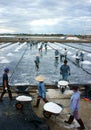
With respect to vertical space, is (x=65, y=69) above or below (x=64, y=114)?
above

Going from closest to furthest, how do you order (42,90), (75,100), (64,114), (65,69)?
(75,100)
(64,114)
(42,90)
(65,69)

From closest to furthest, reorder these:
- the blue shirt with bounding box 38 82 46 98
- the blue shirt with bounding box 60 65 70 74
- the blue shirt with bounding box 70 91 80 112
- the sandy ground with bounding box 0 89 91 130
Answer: the blue shirt with bounding box 70 91 80 112 → the sandy ground with bounding box 0 89 91 130 → the blue shirt with bounding box 38 82 46 98 → the blue shirt with bounding box 60 65 70 74

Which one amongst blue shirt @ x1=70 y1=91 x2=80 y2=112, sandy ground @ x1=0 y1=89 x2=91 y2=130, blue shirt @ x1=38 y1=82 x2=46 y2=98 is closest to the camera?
blue shirt @ x1=70 y1=91 x2=80 y2=112

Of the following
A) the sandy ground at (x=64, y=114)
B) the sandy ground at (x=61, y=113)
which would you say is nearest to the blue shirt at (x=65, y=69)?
the sandy ground at (x=64, y=114)

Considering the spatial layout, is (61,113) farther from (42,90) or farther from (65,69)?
(65,69)

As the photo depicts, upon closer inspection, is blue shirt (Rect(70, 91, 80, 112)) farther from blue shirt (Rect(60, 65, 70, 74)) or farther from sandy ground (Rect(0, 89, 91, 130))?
blue shirt (Rect(60, 65, 70, 74))

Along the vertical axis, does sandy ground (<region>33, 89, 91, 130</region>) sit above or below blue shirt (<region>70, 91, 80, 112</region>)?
below

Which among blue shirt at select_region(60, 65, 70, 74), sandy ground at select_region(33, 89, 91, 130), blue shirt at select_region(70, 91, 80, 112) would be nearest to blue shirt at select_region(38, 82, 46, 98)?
sandy ground at select_region(33, 89, 91, 130)

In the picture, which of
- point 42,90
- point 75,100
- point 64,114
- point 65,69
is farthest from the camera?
point 65,69

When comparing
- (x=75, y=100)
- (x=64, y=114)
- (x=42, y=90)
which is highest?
(x=75, y=100)

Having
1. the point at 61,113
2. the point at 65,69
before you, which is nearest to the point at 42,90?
the point at 61,113

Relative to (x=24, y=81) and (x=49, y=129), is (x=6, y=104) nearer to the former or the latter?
(x=49, y=129)

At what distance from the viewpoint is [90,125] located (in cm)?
869

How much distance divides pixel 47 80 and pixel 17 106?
8290 mm
